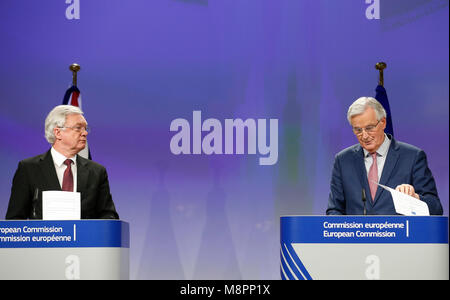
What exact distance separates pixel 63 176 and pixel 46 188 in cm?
16

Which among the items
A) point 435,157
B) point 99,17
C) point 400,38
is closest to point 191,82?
point 99,17

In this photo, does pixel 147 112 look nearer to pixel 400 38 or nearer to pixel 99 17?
pixel 99 17

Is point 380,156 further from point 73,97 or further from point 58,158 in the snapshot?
point 73,97

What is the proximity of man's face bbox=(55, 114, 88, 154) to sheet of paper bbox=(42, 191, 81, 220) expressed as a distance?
37.7 inches

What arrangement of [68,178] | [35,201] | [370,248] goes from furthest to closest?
[68,178] < [35,201] < [370,248]

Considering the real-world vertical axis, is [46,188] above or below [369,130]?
below

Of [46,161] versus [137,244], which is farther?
[137,244]

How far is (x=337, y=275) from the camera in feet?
12.0

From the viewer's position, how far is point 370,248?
367cm

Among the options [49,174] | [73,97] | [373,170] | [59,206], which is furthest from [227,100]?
[59,206]

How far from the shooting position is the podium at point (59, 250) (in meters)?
3.73

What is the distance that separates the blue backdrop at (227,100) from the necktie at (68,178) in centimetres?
110

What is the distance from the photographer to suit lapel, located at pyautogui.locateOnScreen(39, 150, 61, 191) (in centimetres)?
462
